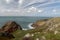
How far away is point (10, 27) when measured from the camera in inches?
1042

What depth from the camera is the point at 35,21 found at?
2434 centimetres

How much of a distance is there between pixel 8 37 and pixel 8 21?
3777 millimetres

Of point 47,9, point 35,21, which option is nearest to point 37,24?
point 35,21

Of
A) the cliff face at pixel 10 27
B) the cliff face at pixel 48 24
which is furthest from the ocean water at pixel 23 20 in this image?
the cliff face at pixel 48 24

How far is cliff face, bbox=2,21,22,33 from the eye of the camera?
25.0 m

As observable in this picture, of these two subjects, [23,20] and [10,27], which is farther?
[10,27]

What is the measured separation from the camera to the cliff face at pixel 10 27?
25.0m

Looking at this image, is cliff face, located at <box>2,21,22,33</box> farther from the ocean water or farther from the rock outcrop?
the ocean water

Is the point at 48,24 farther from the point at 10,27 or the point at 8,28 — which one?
the point at 8,28

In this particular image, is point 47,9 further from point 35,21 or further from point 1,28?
point 1,28

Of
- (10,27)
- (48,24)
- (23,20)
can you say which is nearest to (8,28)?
(10,27)

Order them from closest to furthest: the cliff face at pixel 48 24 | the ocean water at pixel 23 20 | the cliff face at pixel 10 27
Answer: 1. the cliff face at pixel 48 24
2. the ocean water at pixel 23 20
3. the cliff face at pixel 10 27

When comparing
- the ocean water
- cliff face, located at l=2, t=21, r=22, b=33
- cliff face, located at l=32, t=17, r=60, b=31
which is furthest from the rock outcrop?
cliff face, located at l=32, t=17, r=60, b=31

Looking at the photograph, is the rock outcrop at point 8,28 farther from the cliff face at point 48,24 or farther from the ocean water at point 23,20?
the cliff face at point 48,24
